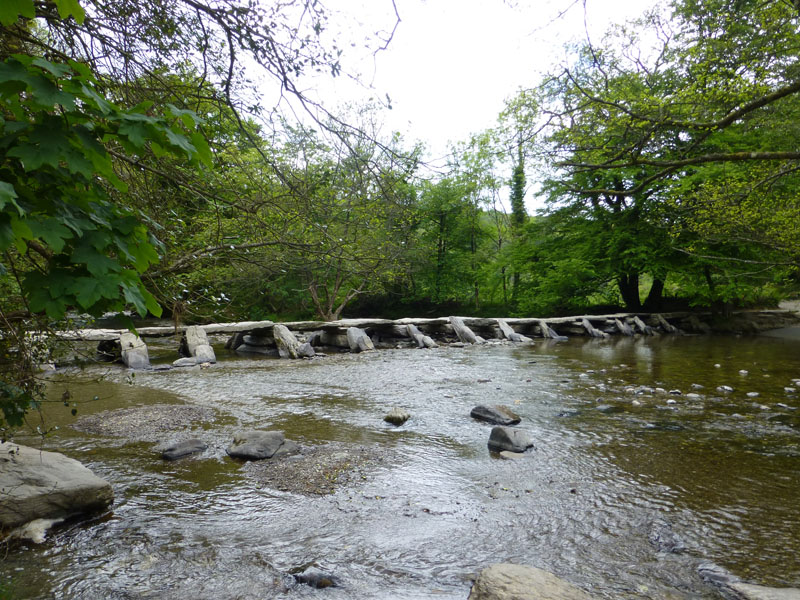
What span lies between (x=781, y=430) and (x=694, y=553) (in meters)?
3.71

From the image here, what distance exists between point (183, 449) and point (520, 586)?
3498 mm

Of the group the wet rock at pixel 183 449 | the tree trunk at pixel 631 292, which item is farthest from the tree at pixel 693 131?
the wet rock at pixel 183 449

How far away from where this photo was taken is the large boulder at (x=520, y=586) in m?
2.14

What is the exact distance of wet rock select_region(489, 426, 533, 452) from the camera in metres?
4.66

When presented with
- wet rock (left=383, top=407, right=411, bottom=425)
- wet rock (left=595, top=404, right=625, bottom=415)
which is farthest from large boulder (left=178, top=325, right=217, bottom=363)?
wet rock (left=595, top=404, right=625, bottom=415)

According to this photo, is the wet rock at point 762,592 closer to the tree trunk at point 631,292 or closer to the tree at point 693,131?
the tree at point 693,131

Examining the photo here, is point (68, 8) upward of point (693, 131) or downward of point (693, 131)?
downward

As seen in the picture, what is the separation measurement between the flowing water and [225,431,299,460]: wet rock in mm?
165

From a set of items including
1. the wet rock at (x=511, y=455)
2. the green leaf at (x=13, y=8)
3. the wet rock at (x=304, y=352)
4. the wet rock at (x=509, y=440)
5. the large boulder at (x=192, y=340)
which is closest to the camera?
the green leaf at (x=13, y=8)

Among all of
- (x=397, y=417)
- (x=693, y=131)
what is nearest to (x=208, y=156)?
(x=397, y=417)

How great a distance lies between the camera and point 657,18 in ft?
20.9

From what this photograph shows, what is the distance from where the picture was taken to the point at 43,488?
3.01 meters

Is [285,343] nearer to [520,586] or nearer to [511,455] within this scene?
[511,455]

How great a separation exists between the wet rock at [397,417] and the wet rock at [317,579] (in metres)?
3.16
